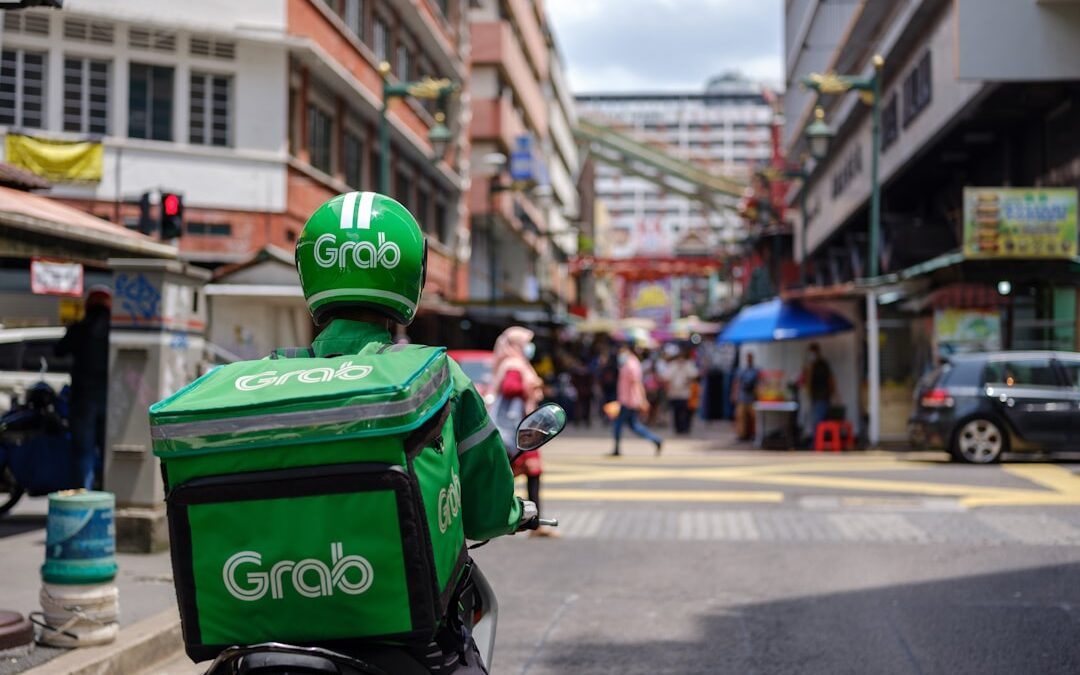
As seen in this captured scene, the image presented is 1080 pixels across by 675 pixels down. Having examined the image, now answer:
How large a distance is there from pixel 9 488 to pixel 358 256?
9.41 metres

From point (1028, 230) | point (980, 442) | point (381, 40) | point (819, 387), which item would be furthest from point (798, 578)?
point (381, 40)

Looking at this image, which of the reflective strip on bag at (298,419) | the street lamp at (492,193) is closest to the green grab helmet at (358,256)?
the reflective strip on bag at (298,419)

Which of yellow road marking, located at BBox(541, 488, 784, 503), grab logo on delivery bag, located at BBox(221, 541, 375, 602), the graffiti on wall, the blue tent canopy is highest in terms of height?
the blue tent canopy

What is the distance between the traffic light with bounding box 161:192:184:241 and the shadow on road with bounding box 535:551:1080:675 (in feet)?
31.1

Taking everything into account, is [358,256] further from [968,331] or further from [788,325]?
[788,325]

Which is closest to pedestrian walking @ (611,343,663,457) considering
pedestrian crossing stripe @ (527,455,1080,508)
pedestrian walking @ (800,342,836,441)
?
pedestrian crossing stripe @ (527,455,1080,508)

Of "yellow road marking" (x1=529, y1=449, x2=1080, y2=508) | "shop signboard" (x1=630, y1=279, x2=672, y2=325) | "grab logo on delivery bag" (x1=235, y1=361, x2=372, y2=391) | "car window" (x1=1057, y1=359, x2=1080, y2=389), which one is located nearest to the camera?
"grab logo on delivery bag" (x1=235, y1=361, x2=372, y2=391)

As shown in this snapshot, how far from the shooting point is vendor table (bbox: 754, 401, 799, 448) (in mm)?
23234

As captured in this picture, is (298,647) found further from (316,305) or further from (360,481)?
(316,305)

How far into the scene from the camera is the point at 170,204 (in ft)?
48.7

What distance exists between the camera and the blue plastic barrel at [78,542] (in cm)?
606

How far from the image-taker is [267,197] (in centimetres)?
2620

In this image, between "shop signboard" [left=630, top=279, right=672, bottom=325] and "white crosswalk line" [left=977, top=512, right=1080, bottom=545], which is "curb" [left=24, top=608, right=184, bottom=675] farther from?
"shop signboard" [left=630, top=279, right=672, bottom=325]

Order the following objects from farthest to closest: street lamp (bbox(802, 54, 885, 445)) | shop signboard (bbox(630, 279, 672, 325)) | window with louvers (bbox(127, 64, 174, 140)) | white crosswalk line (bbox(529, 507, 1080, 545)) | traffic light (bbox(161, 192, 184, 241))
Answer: shop signboard (bbox(630, 279, 672, 325))
window with louvers (bbox(127, 64, 174, 140))
street lamp (bbox(802, 54, 885, 445))
traffic light (bbox(161, 192, 184, 241))
white crosswalk line (bbox(529, 507, 1080, 545))
